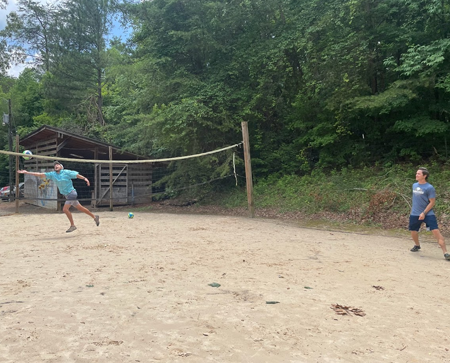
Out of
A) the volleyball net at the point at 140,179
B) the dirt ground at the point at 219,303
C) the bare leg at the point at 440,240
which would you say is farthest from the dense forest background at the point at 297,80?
the dirt ground at the point at 219,303

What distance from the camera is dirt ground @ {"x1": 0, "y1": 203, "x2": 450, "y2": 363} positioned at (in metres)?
2.17

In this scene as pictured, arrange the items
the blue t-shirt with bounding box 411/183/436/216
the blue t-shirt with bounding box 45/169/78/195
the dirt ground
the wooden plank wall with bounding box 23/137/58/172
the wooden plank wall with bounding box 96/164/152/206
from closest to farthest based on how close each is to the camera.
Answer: the dirt ground, the blue t-shirt with bounding box 411/183/436/216, the blue t-shirt with bounding box 45/169/78/195, the wooden plank wall with bounding box 23/137/58/172, the wooden plank wall with bounding box 96/164/152/206

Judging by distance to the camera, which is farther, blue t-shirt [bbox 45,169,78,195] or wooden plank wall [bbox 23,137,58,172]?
wooden plank wall [bbox 23,137,58,172]

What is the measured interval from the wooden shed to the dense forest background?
4.19 feet

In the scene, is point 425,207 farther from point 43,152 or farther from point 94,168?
point 43,152

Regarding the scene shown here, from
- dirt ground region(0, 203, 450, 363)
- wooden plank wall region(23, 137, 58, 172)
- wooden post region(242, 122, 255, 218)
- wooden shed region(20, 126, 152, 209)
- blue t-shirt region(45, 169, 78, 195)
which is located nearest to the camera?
dirt ground region(0, 203, 450, 363)

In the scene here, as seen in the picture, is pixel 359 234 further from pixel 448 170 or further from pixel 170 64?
pixel 170 64

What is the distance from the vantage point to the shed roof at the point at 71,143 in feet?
44.4

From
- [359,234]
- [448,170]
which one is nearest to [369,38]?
[448,170]

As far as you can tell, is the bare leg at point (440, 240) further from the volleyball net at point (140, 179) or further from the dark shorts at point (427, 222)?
the volleyball net at point (140, 179)

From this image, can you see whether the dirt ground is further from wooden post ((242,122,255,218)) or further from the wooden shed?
the wooden shed

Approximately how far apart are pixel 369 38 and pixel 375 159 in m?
4.41

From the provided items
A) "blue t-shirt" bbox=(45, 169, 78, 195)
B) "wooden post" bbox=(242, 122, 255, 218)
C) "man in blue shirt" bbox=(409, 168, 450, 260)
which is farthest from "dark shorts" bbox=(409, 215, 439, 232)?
"blue t-shirt" bbox=(45, 169, 78, 195)

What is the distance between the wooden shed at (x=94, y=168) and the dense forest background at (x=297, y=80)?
1.28 m
